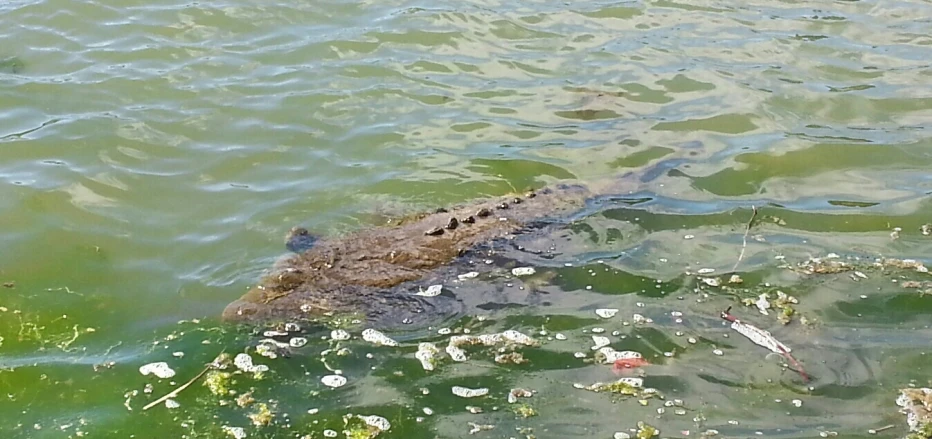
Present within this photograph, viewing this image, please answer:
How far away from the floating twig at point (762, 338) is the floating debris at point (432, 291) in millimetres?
2115

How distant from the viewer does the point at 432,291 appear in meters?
6.11

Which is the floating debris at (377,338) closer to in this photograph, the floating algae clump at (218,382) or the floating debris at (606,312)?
the floating algae clump at (218,382)

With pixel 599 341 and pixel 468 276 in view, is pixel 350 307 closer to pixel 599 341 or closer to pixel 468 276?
pixel 468 276

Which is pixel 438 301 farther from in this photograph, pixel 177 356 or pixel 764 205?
pixel 764 205

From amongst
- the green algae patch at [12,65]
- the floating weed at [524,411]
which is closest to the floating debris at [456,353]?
the floating weed at [524,411]

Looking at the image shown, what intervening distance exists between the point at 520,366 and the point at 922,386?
8.29 ft

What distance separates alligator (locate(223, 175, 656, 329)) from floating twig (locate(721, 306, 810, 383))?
1.96 meters

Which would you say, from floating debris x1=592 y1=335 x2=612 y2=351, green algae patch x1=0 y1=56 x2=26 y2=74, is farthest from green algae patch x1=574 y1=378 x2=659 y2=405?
green algae patch x1=0 y1=56 x2=26 y2=74

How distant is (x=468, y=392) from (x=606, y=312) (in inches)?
52.7

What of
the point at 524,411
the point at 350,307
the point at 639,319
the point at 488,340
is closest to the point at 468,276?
the point at 488,340

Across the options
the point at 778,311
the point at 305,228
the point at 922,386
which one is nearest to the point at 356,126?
the point at 305,228

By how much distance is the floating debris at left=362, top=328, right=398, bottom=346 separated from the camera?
18.1ft

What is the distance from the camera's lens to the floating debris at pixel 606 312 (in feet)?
18.7

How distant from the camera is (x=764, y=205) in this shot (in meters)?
7.12
